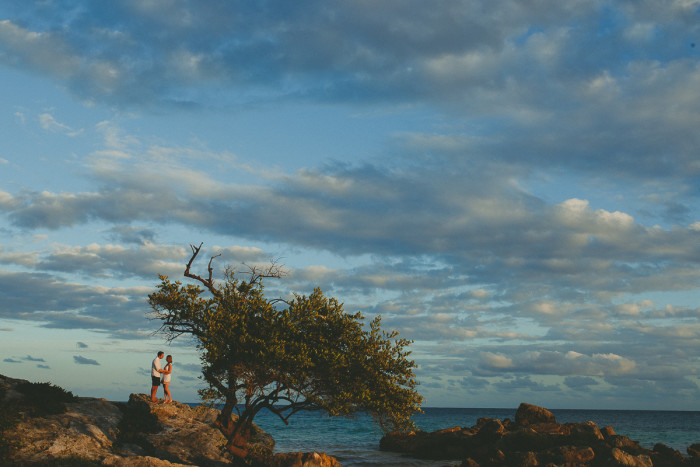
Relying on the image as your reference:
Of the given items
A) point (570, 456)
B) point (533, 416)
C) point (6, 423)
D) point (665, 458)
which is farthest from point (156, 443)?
point (533, 416)

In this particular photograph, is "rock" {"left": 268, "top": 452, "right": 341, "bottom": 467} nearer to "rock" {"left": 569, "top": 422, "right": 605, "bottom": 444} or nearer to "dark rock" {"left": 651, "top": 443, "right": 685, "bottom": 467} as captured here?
"rock" {"left": 569, "top": 422, "right": 605, "bottom": 444}

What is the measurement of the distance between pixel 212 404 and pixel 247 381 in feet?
8.79

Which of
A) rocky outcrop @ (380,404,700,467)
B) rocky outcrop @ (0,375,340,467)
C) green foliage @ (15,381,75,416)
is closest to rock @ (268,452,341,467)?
rocky outcrop @ (0,375,340,467)

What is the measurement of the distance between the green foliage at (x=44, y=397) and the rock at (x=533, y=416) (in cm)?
3995

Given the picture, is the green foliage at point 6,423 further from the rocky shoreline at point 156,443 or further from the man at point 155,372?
the man at point 155,372

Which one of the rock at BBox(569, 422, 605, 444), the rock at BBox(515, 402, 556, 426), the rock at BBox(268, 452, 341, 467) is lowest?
the rock at BBox(268, 452, 341, 467)

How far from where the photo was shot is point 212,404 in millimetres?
30031

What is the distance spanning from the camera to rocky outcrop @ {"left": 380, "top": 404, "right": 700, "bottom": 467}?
3344 centimetres

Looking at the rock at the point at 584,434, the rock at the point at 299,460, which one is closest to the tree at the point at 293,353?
the rock at the point at 299,460

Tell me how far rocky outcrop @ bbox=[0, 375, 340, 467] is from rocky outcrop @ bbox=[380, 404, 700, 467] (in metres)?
12.7

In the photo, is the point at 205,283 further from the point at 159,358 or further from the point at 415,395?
the point at 415,395

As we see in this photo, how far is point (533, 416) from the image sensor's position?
176 feet

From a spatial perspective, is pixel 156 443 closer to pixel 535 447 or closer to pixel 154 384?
pixel 154 384

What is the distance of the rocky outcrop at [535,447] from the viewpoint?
33438 millimetres
